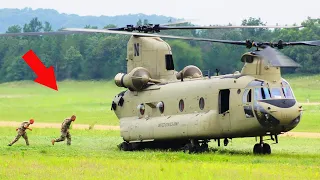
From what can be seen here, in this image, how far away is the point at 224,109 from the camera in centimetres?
3098

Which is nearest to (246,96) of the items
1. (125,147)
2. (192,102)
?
(192,102)

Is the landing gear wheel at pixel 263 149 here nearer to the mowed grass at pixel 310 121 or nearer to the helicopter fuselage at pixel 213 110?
the helicopter fuselage at pixel 213 110

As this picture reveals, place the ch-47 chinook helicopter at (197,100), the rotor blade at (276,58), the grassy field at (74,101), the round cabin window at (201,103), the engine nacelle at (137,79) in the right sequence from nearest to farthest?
the rotor blade at (276,58) → the ch-47 chinook helicopter at (197,100) → the round cabin window at (201,103) → the engine nacelle at (137,79) → the grassy field at (74,101)

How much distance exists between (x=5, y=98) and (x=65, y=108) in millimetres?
7063

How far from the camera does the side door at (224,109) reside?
3073 cm

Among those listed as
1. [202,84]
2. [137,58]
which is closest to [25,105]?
[137,58]

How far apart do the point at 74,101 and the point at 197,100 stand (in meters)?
41.7

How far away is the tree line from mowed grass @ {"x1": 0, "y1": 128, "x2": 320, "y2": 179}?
696 centimetres

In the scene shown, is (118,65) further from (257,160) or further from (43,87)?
(257,160)

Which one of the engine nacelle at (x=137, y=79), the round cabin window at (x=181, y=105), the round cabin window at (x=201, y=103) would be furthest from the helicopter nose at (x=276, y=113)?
the engine nacelle at (x=137, y=79)

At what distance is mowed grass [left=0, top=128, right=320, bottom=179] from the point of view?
931 inches

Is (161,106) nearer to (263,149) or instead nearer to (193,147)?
(193,147)

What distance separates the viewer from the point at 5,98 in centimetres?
7394

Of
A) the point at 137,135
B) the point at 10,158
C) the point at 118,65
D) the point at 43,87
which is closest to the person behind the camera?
the point at 10,158
